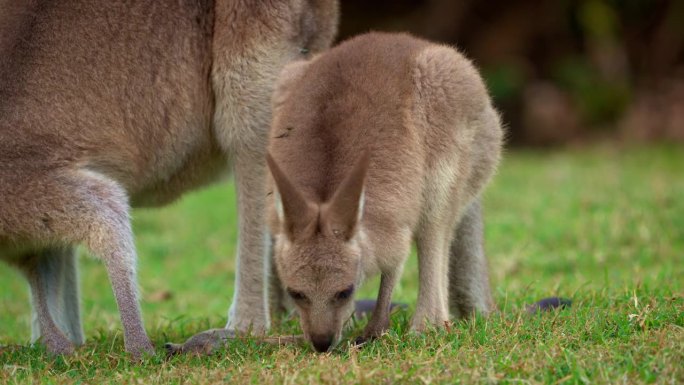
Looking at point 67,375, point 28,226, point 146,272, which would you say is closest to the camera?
point 67,375

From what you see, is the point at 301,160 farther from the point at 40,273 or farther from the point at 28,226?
the point at 40,273

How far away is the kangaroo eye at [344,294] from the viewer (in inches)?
155

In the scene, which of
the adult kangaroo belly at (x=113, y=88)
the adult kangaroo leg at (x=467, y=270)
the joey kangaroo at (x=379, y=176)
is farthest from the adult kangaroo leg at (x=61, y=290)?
the adult kangaroo leg at (x=467, y=270)

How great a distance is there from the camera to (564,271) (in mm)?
6965

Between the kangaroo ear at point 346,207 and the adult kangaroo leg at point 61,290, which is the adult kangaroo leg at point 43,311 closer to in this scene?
the adult kangaroo leg at point 61,290

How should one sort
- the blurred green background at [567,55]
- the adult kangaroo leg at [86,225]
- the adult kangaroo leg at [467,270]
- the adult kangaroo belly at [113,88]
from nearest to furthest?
the adult kangaroo leg at [86,225] < the adult kangaroo belly at [113,88] < the adult kangaroo leg at [467,270] < the blurred green background at [567,55]

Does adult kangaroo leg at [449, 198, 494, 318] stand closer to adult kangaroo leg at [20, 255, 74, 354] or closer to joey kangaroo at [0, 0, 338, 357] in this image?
joey kangaroo at [0, 0, 338, 357]

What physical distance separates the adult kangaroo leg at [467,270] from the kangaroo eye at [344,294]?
109 cm

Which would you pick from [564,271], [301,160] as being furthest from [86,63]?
[564,271]

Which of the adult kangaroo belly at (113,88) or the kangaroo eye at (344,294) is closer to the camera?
the kangaroo eye at (344,294)

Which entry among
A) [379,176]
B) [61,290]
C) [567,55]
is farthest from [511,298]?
[567,55]

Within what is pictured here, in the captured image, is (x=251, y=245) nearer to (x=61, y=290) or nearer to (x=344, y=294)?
(x=61, y=290)

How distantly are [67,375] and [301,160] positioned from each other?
1.20 meters

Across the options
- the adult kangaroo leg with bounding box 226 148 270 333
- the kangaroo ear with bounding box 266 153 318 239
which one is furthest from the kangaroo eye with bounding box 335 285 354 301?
the adult kangaroo leg with bounding box 226 148 270 333
